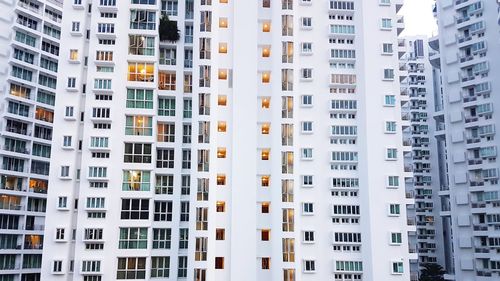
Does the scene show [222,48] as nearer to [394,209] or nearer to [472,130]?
[394,209]

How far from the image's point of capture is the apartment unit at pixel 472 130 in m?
58.7

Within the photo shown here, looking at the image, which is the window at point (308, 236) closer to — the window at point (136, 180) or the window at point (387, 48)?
the window at point (136, 180)

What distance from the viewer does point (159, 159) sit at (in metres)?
52.8

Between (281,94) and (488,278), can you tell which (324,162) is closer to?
(281,94)

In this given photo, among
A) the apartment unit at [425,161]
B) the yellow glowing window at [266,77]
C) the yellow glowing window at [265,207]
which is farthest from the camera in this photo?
the apartment unit at [425,161]

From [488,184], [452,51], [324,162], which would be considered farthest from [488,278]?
[452,51]

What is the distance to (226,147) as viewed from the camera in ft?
171

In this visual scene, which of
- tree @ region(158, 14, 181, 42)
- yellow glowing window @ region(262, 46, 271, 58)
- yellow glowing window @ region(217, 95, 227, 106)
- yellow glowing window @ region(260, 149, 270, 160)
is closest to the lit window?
tree @ region(158, 14, 181, 42)

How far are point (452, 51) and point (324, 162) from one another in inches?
1061

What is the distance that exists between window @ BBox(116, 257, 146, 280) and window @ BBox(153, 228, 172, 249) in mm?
2392

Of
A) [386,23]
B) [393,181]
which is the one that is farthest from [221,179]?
[386,23]

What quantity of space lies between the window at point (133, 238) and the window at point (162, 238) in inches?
69.6

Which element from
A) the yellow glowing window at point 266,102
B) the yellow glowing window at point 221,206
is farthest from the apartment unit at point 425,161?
the yellow glowing window at point 221,206

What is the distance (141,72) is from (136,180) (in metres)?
11.8
